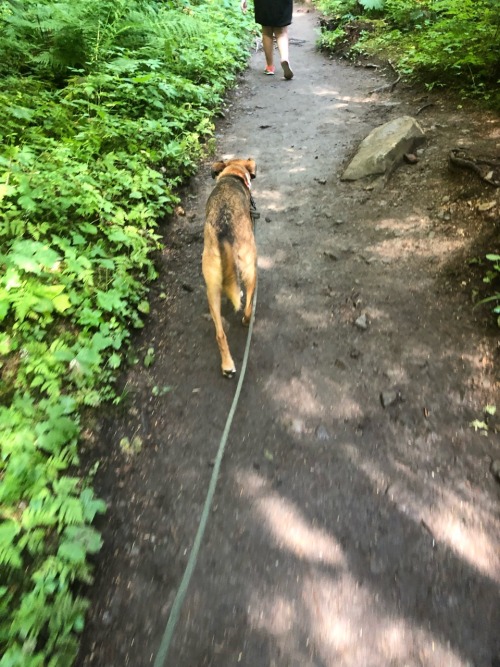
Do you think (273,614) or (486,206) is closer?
(273,614)

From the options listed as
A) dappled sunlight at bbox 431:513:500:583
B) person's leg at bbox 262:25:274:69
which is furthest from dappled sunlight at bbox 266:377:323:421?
person's leg at bbox 262:25:274:69

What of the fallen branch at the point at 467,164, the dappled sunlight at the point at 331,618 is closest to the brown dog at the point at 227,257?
the dappled sunlight at the point at 331,618

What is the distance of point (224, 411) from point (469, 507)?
1809 mm

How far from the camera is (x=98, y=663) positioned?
6.57 feet

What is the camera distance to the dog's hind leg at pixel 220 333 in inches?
127

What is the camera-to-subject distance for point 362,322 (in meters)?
3.73

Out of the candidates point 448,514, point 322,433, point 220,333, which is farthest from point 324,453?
point 220,333

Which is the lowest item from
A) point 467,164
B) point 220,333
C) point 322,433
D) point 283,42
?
point 322,433

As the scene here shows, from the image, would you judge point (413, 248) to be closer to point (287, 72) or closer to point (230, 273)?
point (230, 273)

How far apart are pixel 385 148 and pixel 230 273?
369 cm

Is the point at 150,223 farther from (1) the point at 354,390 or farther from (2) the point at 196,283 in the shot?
(1) the point at 354,390

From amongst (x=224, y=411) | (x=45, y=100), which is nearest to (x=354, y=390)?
(x=224, y=411)

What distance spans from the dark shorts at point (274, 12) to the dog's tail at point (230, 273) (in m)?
8.20

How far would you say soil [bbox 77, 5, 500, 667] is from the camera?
2098 millimetres
